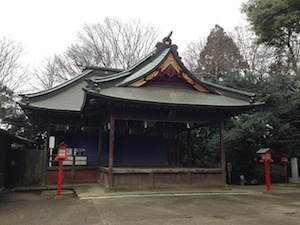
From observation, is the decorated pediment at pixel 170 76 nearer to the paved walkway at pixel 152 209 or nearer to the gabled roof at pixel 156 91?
the gabled roof at pixel 156 91

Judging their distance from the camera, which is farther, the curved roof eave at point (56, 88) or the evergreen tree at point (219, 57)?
the evergreen tree at point (219, 57)

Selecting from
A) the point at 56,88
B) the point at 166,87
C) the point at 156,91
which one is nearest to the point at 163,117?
the point at 156,91

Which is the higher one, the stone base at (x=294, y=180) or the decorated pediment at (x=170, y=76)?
the decorated pediment at (x=170, y=76)

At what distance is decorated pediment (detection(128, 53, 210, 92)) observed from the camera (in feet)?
36.6

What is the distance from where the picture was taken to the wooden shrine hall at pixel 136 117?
9.84 metres

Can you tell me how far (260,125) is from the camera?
14.6 metres

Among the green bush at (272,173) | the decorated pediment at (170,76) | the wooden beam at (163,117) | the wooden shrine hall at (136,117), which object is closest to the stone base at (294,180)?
the green bush at (272,173)

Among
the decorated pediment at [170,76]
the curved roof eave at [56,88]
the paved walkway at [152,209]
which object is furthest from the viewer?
the curved roof eave at [56,88]

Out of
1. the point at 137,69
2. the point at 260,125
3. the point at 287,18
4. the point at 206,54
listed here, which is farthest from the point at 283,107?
the point at 206,54

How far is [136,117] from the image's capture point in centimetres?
1019

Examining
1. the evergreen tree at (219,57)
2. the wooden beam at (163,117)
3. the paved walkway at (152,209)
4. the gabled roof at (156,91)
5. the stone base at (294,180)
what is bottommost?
the stone base at (294,180)

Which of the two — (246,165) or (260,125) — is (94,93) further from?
(246,165)

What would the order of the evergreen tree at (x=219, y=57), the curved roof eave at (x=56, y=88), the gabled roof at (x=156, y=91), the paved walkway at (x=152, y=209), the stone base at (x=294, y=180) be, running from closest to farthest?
the paved walkway at (x=152, y=209) → the gabled roof at (x=156, y=91) → the curved roof eave at (x=56, y=88) → the stone base at (x=294, y=180) → the evergreen tree at (x=219, y=57)

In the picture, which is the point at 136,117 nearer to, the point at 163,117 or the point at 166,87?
the point at 163,117
